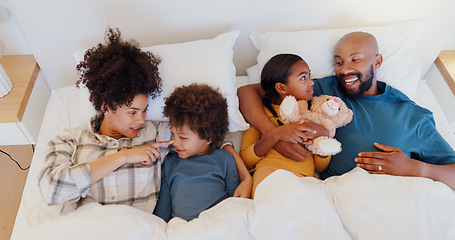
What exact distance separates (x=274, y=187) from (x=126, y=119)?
60cm

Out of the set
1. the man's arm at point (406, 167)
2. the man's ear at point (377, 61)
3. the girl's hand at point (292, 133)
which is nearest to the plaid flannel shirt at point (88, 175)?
the girl's hand at point (292, 133)

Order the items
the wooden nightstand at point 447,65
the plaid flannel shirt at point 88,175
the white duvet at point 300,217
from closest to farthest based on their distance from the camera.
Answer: the white duvet at point 300,217 → the plaid flannel shirt at point 88,175 → the wooden nightstand at point 447,65

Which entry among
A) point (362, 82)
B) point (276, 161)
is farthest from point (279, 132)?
point (362, 82)

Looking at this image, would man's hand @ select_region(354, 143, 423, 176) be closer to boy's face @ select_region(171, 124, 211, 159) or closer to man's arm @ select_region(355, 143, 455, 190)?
man's arm @ select_region(355, 143, 455, 190)

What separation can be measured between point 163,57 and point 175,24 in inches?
8.4

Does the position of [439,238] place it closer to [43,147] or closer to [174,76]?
[174,76]

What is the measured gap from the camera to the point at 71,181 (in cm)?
96

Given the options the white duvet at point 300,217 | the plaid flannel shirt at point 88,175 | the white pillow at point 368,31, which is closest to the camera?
the white duvet at point 300,217

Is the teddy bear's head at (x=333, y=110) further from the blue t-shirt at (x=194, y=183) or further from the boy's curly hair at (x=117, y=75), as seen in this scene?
the boy's curly hair at (x=117, y=75)

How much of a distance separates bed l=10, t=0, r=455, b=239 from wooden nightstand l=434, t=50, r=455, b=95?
0.15 meters

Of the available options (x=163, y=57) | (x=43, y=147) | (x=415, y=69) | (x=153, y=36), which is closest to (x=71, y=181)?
(x=43, y=147)

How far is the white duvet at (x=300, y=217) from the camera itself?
84cm

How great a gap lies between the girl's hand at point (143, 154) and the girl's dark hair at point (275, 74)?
0.50m

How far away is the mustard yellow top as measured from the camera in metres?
1.16
